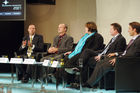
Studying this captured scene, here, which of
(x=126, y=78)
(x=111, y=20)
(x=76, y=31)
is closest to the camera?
(x=126, y=78)

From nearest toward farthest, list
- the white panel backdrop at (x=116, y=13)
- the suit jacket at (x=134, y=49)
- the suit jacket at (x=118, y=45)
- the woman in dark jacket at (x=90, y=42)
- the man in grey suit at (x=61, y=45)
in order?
the suit jacket at (x=134, y=49) → the suit jacket at (x=118, y=45) → the woman in dark jacket at (x=90, y=42) → the white panel backdrop at (x=116, y=13) → the man in grey suit at (x=61, y=45)

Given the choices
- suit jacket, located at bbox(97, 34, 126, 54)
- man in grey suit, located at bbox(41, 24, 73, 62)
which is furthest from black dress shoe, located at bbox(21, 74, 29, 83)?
suit jacket, located at bbox(97, 34, 126, 54)

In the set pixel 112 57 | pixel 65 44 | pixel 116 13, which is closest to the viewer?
pixel 112 57

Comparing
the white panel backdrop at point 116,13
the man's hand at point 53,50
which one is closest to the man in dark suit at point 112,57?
the white panel backdrop at point 116,13

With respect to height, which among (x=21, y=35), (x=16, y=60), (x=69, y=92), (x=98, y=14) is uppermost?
(x=98, y=14)

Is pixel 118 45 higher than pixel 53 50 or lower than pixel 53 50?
higher

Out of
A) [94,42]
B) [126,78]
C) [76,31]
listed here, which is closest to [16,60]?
[94,42]

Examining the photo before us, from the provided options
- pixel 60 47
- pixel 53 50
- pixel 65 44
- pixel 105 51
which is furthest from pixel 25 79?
pixel 105 51

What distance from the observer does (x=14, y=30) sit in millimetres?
7688

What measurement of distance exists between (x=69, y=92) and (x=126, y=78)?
0.92 metres

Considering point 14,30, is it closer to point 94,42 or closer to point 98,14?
point 98,14

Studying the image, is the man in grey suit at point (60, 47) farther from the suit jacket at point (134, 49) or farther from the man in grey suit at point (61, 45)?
the suit jacket at point (134, 49)

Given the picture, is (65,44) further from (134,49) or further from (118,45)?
(134,49)

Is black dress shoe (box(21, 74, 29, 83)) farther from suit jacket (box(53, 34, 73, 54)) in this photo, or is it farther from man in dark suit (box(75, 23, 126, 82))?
man in dark suit (box(75, 23, 126, 82))
